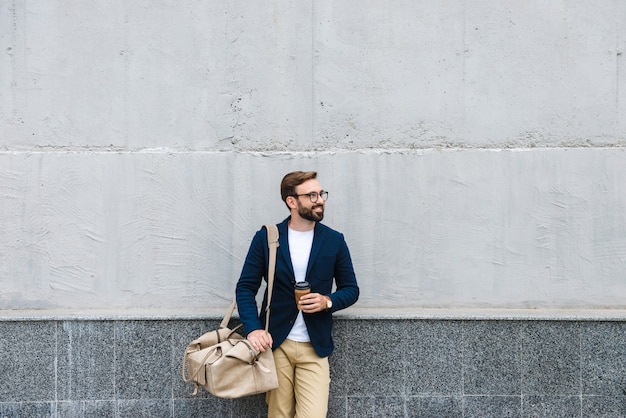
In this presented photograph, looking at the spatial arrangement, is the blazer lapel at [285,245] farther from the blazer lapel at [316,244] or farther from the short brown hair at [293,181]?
the short brown hair at [293,181]

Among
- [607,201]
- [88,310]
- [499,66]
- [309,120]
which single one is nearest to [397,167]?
[309,120]

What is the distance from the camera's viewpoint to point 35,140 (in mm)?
5027

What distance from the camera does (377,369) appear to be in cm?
481

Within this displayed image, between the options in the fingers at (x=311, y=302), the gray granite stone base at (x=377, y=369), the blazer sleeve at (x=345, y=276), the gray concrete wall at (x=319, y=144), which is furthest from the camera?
the gray concrete wall at (x=319, y=144)

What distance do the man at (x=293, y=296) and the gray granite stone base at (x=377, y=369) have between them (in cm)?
65

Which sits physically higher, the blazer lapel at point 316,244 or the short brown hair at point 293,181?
the short brown hair at point 293,181

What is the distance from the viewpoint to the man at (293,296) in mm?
4098

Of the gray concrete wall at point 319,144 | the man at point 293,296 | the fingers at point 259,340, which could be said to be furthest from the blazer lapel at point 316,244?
the gray concrete wall at point 319,144

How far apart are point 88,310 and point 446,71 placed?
129 inches

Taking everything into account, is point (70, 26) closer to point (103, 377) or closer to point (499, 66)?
point (103, 377)

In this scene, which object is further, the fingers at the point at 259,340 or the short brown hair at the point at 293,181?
the short brown hair at the point at 293,181

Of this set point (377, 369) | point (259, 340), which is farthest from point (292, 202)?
point (377, 369)

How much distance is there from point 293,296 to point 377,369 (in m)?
1.11

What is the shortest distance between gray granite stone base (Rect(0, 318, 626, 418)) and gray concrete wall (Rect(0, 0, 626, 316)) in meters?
0.22
